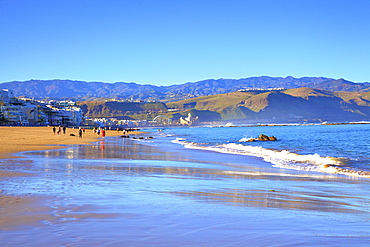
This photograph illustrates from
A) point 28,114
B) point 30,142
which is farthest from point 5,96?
point 30,142

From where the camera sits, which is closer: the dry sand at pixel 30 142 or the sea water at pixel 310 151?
the sea water at pixel 310 151

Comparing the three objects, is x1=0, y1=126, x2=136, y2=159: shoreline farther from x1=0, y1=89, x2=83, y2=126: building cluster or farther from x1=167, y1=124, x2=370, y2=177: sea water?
x1=0, y1=89, x2=83, y2=126: building cluster

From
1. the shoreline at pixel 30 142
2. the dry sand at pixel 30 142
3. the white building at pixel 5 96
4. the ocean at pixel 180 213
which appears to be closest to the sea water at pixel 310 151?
the ocean at pixel 180 213

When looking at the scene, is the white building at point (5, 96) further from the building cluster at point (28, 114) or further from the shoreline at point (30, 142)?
the shoreline at point (30, 142)

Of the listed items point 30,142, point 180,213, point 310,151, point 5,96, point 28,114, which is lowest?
point 30,142

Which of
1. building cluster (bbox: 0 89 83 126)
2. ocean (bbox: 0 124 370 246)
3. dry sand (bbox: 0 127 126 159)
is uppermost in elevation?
building cluster (bbox: 0 89 83 126)

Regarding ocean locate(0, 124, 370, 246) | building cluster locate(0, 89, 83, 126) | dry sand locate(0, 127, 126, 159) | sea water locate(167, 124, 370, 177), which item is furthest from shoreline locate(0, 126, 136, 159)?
building cluster locate(0, 89, 83, 126)

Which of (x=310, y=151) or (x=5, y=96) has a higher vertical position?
(x=5, y=96)

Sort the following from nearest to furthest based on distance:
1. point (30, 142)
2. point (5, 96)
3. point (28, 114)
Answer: point (30, 142) < point (28, 114) < point (5, 96)

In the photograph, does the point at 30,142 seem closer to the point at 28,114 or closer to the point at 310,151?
the point at 310,151

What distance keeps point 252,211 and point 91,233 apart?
285 cm

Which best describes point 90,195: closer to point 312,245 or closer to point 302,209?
point 302,209

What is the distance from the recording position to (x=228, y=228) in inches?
212

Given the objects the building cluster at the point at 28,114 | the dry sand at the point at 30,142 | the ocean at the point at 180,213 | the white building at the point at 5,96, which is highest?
the white building at the point at 5,96
